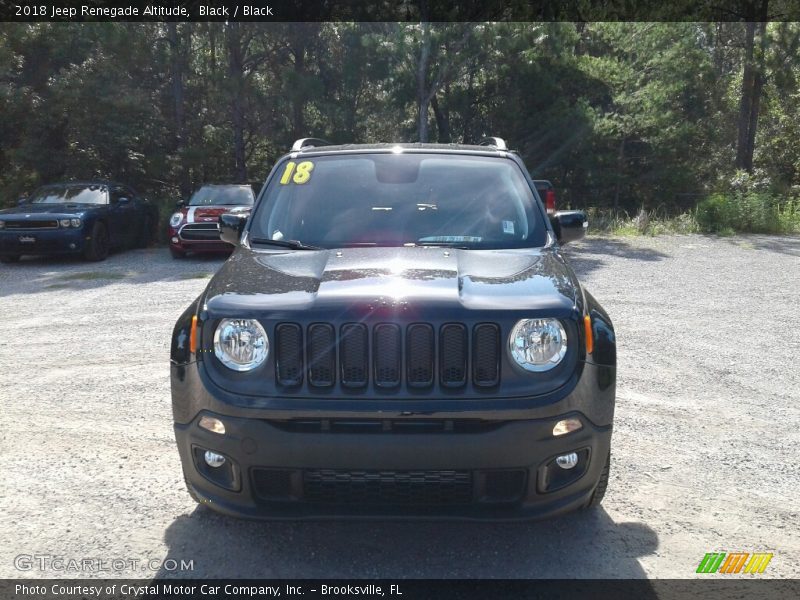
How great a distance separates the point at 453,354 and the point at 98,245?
12695 mm

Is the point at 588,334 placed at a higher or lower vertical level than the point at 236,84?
lower

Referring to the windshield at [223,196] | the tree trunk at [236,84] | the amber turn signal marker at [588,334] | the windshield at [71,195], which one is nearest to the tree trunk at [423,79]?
the tree trunk at [236,84]

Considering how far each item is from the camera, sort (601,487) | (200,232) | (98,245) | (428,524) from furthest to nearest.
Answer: (98,245) < (200,232) < (428,524) < (601,487)

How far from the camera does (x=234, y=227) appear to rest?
179 inches

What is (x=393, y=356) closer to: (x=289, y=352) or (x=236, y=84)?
(x=289, y=352)

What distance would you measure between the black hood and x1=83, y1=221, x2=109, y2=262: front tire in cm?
1114

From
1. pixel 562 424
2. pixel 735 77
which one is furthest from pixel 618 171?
pixel 562 424

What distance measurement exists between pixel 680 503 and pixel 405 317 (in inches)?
73.2

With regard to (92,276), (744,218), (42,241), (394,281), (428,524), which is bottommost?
(92,276)

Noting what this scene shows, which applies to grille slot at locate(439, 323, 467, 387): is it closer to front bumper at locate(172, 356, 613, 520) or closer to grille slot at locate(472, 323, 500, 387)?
grille slot at locate(472, 323, 500, 387)

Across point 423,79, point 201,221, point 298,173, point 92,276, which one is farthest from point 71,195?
point 298,173

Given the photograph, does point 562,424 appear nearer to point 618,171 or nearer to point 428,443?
point 428,443

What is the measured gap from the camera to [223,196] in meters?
14.6

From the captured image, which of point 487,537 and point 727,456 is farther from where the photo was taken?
point 727,456
